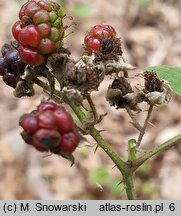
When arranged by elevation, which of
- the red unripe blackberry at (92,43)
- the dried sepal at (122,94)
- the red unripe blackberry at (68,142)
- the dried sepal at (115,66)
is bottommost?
the red unripe blackberry at (68,142)

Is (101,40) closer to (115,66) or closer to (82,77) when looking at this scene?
(115,66)

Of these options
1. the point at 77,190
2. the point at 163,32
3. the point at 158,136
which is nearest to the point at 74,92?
the point at 77,190

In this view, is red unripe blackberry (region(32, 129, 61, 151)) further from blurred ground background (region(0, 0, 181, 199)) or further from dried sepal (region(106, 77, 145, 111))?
blurred ground background (region(0, 0, 181, 199))

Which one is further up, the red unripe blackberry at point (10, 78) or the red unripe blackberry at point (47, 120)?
the red unripe blackberry at point (10, 78)

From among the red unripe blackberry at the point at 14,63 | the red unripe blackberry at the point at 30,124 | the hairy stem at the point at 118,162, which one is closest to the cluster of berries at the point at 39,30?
the red unripe blackberry at the point at 14,63

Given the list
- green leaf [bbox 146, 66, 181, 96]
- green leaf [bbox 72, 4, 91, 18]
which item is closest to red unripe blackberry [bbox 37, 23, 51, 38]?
green leaf [bbox 146, 66, 181, 96]

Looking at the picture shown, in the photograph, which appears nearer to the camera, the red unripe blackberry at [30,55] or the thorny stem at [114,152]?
the red unripe blackberry at [30,55]

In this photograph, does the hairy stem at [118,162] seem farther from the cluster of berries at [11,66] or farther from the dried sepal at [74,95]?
the cluster of berries at [11,66]

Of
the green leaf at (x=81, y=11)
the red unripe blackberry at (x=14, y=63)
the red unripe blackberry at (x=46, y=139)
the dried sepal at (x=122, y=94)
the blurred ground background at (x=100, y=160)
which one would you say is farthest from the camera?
the green leaf at (x=81, y=11)
